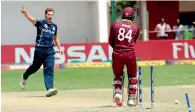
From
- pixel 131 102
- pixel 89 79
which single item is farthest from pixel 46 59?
pixel 89 79

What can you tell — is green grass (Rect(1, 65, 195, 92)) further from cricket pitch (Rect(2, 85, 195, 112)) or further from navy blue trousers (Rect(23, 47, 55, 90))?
navy blue trousers (Rect(23, 47, 55, 90))

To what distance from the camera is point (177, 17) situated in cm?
4084

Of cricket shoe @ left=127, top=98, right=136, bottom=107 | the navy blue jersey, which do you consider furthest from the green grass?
cricket shoe @ left=127, top=98, right=136, bottom=107

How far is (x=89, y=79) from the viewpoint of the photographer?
18.8m

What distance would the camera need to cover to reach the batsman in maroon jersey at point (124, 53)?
11203mm

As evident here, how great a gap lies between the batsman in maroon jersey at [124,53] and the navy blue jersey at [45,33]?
8.89ft

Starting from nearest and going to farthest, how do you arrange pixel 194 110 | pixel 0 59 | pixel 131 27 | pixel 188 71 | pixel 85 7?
pixel 194 110, pixel 131 27, pixel 188 71, pixel 0 59, pixel 85 7

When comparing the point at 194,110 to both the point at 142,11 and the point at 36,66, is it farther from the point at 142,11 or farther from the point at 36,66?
the point at 142,11

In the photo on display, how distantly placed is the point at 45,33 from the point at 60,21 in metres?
24.5

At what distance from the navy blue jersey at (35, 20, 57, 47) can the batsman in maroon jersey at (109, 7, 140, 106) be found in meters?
2.71

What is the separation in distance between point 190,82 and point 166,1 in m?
24.1

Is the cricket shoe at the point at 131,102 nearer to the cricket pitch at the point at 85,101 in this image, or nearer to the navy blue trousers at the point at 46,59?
the cricket pitch at the point at 85,101

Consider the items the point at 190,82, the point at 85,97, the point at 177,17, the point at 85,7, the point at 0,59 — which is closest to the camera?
the point at 85,97

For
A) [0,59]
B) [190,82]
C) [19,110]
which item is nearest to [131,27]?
[19,110]
